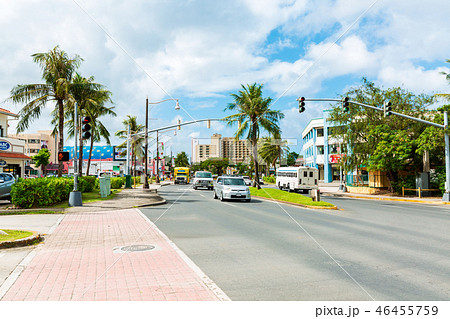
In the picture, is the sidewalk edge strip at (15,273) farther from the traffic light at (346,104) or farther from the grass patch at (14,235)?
the traffic light at (346,104)

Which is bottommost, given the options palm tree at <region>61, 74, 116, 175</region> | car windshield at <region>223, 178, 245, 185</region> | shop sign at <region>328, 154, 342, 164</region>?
car windshield at <region>223, 178, 245, 185</region>

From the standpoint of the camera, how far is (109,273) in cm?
587

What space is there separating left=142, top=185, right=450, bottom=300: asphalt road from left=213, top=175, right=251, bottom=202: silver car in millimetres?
9563

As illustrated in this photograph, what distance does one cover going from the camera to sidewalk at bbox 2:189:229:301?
189 inches

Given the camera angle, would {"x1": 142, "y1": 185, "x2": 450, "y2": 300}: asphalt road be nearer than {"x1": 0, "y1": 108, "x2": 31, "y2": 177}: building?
Yes

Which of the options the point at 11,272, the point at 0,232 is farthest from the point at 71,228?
the point at 11,272

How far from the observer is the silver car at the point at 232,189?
73.0ft

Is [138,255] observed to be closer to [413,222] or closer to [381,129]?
[413,222]

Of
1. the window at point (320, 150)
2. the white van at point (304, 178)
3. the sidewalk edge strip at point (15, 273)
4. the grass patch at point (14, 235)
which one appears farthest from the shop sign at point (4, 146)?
the window at point (320, 150)

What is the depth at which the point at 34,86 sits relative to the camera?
23.2 meters

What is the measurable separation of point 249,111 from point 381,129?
1160 centimetres

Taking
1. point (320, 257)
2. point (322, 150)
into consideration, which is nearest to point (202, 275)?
point (320, 257)

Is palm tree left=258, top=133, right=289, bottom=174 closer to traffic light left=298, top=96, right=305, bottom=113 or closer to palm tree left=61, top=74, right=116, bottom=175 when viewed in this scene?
palm tree left=61, top=74, right=116, bottom=175

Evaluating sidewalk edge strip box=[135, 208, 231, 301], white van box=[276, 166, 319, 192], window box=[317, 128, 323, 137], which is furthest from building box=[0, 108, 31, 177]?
window box=[317, 128, 323, 137]
